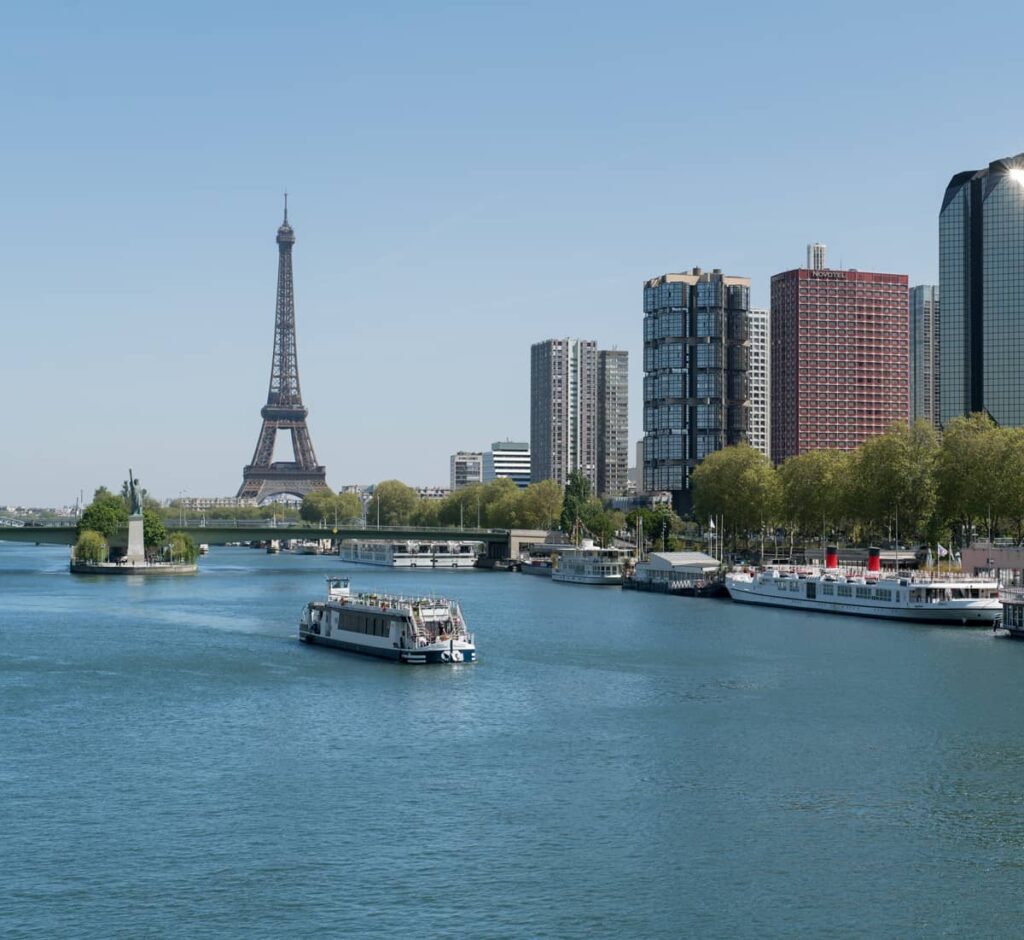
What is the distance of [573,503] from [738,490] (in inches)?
1364

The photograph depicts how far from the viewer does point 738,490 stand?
14038 centimetres

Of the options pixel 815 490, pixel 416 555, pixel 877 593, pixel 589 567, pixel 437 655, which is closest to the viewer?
pixel 437 655

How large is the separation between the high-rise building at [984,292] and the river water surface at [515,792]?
127804 millimetres

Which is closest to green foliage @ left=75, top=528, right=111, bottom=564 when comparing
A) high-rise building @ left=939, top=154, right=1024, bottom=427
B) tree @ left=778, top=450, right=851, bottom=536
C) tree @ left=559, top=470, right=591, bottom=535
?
tree @ left=559, top=470, right=591, bottom=535

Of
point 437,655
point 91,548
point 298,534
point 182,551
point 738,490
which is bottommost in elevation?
point 437,655

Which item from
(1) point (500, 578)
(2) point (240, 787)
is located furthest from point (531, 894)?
(1) point (500, 578)

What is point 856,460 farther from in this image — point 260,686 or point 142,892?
point 142,892

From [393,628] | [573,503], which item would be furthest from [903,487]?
[573,503]

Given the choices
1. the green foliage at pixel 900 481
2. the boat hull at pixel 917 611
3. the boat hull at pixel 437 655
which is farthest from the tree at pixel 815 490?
the boat hull at pixel 437 655

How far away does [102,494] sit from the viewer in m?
176

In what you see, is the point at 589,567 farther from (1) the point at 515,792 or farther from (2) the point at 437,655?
(1) the point at 515,792

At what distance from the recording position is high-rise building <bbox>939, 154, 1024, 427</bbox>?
18650 cm

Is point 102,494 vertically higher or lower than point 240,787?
higher

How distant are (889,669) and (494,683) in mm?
17375
